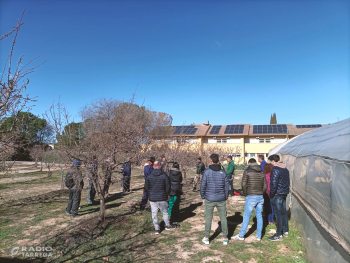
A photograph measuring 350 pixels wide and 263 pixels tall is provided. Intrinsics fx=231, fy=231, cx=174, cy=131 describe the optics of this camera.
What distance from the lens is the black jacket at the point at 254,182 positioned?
5023 millimetres

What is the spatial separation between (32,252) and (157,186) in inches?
112

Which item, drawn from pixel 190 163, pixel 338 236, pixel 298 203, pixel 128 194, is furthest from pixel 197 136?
pixel 338 236

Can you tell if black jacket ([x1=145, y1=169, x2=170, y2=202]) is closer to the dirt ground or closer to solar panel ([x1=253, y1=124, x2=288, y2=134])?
the dirt ground

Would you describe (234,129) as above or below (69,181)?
above

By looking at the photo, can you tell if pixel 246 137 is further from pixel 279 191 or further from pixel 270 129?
pixel 279 191

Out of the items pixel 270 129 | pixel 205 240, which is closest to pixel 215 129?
pixel 270 129

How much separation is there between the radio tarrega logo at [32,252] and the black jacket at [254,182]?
13.9 ft

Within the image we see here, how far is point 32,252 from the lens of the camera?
462 cm

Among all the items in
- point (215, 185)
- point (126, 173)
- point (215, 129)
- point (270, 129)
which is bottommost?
point (126, 173)

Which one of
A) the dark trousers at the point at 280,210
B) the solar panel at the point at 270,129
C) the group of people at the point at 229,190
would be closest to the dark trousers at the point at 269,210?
the group of people at the point at 229,190

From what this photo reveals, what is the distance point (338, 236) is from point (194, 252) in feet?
8.72

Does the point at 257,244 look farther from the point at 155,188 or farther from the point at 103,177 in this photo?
the point at 103,177

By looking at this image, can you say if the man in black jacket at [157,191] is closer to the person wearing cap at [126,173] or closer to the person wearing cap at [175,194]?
the person wearing cap at [175,194]

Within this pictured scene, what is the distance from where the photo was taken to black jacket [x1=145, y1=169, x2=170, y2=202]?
5.55 metres
